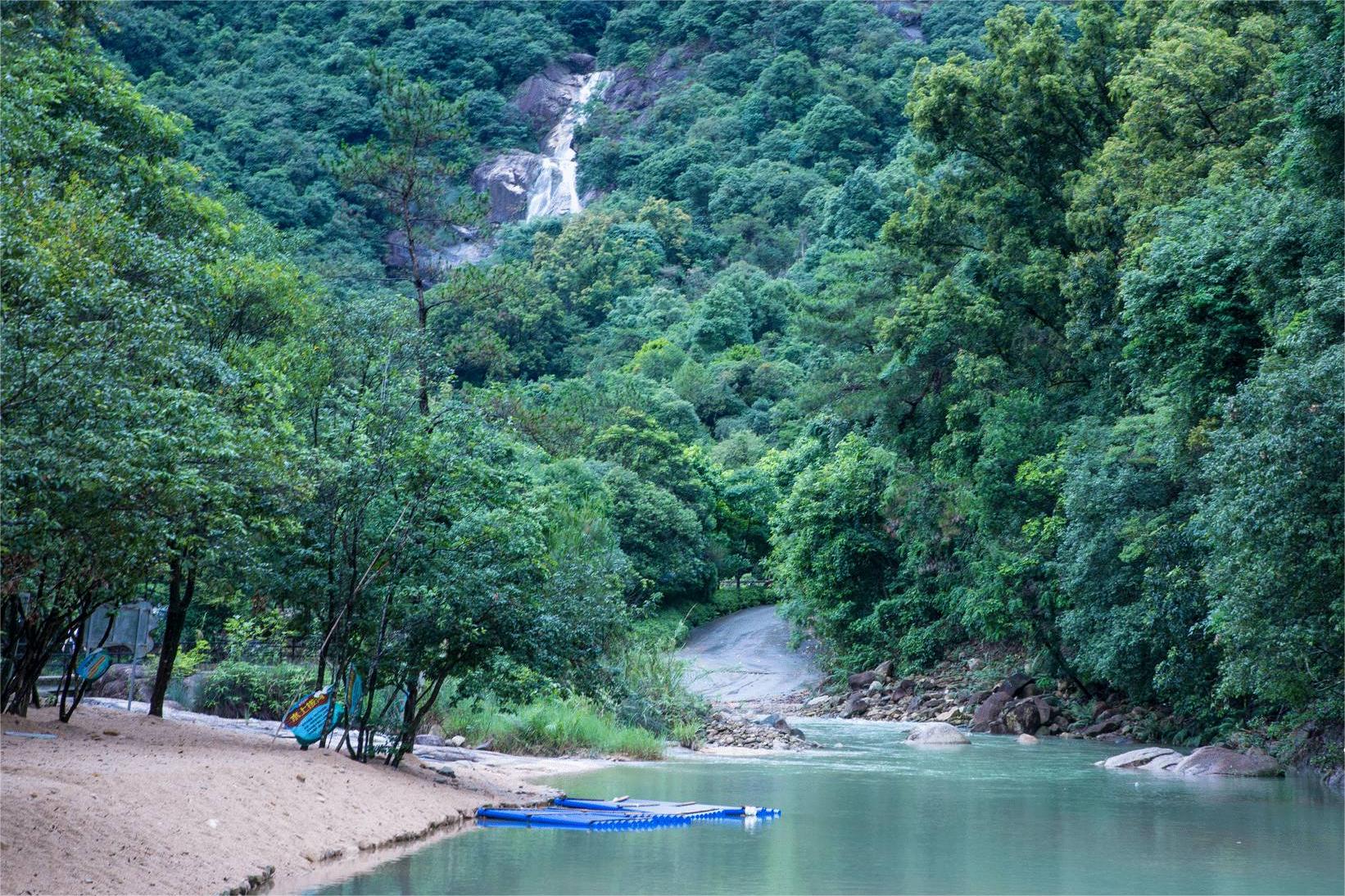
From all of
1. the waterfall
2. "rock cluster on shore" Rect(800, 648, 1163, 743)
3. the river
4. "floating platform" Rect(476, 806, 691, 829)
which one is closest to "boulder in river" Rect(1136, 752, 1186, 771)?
the river

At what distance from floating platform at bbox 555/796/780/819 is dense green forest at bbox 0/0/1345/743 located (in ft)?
4.95

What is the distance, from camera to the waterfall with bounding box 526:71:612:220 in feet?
315

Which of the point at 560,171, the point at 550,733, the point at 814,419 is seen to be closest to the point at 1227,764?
the point at 550,733

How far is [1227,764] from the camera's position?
68.7 feet

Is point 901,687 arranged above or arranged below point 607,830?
above

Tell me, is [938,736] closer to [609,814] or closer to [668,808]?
[668,808]

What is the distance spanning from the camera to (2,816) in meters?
8.95

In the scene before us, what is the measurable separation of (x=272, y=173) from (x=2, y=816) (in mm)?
74375

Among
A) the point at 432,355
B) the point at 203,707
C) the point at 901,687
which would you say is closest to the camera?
the point at 432,355

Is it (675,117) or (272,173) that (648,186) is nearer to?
(675,117)

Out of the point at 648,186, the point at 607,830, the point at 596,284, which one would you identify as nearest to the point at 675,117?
the point at 648,186

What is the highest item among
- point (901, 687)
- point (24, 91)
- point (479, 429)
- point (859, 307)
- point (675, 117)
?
point (675, 117)

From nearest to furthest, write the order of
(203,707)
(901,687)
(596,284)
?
1. (203,707)
2. (901,687)
3. (596,284)

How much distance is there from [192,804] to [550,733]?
36.2 feet
